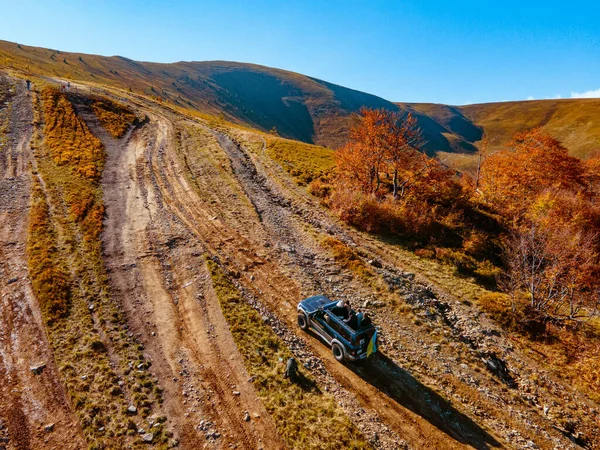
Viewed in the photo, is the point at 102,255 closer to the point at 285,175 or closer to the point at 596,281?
the point at 285,175

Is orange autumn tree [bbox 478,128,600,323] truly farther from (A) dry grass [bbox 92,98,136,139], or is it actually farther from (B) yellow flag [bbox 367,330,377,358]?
(A) dry grass [bbox 92,98,136,139]

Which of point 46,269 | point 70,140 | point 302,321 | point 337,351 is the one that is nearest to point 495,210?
point 302,321

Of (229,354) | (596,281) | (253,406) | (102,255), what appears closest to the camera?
(253,406)

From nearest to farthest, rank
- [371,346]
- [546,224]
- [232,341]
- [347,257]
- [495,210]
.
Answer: [371,346], [232,341], [347,257], [546,224], [495,210]

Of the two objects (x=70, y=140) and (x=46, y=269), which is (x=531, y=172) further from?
(x=70, y=140)

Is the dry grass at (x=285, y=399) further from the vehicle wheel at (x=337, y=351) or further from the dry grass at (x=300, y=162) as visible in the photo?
the dry grass at (x=300, y=162)

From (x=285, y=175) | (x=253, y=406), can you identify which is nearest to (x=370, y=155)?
(x=285, y=175)

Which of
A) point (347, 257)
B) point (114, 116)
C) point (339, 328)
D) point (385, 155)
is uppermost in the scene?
point (385, 155)
